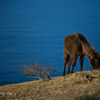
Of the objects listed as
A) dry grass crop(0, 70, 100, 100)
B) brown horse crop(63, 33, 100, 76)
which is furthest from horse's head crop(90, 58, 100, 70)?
dry grass crop(0, 70, 100, 100)

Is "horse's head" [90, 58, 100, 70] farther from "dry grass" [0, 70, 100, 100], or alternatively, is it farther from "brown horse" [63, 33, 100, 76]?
"dry grass" [0, 70, 100, 100]

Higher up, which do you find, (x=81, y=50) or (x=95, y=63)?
(x=81, y=50)

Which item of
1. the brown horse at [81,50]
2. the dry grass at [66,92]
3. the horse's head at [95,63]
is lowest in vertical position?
the dry grass at [66,92]

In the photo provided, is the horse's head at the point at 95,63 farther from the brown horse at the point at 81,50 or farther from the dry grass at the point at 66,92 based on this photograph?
the dry grass at the point at 66,92

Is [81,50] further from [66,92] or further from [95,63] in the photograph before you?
[66,92]

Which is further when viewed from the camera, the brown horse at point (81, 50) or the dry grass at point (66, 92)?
the brown horse at point (81, 50)

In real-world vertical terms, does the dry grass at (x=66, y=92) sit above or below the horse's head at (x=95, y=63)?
below

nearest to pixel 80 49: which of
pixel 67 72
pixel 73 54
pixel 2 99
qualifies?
pixel 73 54

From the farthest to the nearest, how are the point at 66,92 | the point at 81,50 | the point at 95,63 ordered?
the point at 81,50 < the point at 95,63 < the point at 66,92

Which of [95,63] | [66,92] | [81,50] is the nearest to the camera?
[66,92]

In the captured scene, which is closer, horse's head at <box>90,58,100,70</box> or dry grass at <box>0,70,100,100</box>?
dry grass at <box>0,70,100,100</box>

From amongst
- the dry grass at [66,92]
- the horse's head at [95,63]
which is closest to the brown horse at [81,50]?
the horse's head at [95,63]

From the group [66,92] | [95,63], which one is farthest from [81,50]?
[66,92]

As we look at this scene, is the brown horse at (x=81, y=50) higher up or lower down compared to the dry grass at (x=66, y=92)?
higher up
